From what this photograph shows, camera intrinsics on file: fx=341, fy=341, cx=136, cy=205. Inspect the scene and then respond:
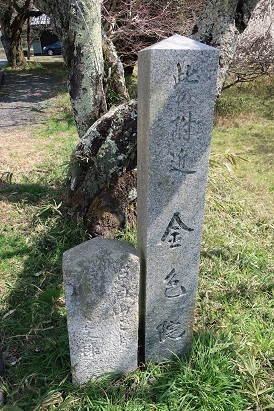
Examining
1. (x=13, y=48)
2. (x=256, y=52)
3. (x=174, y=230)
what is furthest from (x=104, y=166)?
(x=13, y=48)

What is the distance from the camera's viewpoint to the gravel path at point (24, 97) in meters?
7.88

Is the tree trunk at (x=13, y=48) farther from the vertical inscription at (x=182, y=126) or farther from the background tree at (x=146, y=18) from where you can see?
the vertical inscription at (x=182, y=126)

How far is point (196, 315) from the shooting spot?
2633 millimetres

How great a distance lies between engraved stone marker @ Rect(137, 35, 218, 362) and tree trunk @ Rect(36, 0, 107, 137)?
204 cm

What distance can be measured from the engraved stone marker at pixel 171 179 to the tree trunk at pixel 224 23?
2142 millimetres

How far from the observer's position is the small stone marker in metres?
1.81

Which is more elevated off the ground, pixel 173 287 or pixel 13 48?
pixel 13 48

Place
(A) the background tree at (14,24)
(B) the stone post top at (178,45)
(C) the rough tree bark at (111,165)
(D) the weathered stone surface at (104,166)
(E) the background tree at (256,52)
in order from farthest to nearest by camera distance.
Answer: (A) the background tree at (14,24) → (E) the background tree at (256,52) → (C) the rough tree bark at (111,165) → (D) the weathered stone surface at (104,166) → (B) the stone post top at (178,45)

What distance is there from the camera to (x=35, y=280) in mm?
2961

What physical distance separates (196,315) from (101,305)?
3.35ft

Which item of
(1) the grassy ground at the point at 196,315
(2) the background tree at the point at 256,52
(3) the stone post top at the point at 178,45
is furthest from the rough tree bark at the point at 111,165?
(2) the background tree at the point at 256,52

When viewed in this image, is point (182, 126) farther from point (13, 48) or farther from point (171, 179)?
point (13, 48)

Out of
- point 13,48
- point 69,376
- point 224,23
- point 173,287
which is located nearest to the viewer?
point 173,287

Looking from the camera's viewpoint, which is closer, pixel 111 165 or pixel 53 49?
pixel 111 165
